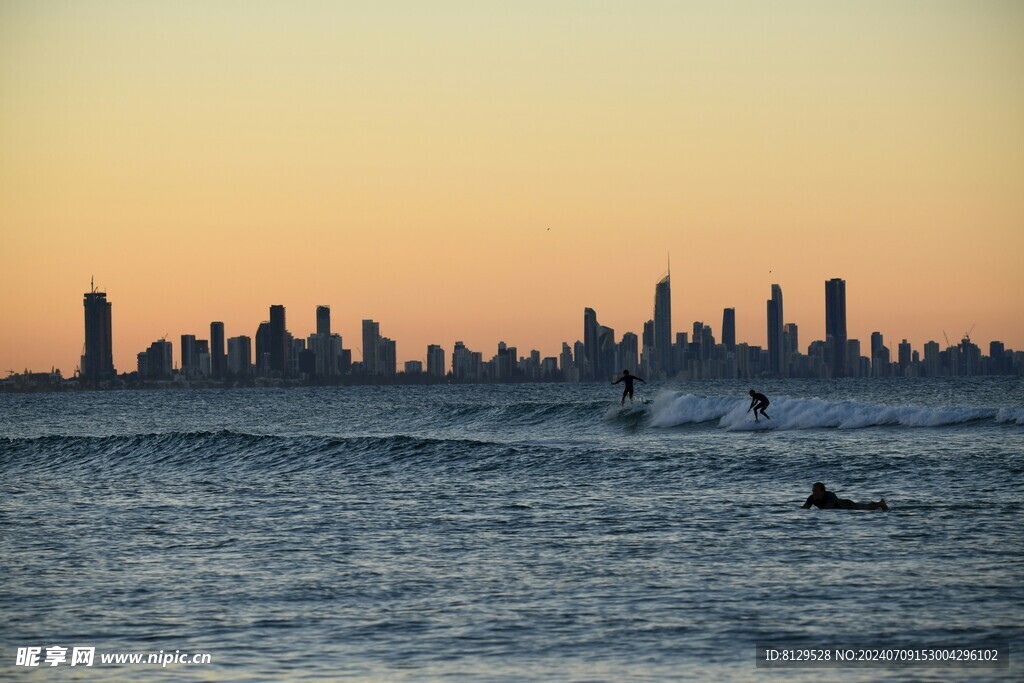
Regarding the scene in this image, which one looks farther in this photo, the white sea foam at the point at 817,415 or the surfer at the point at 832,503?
the white sea foam at the point at 817,415

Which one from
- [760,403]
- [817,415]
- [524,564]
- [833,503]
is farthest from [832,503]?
[817,415]

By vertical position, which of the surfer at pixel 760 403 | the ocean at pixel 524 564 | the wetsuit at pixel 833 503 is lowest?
the ocean at pixel 524 564

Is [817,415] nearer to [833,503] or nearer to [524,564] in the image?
[833,503]

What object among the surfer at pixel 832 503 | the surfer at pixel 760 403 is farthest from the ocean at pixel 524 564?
the surfer at pixel 760 403

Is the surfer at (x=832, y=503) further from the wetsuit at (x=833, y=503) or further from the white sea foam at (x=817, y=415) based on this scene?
the white sea foam at (x=817, y=415)

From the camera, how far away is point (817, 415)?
46.3 metres

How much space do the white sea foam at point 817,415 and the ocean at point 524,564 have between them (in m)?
9.17

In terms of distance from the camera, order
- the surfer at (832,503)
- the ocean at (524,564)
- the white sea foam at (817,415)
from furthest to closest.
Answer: the white sea foam at (817,415) < the surfer at (832,503) < the ocean at (524,564)

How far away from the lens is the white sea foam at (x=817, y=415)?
43562 mm

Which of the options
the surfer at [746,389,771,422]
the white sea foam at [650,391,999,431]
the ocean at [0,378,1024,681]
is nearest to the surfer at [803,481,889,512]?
the ocean at [0,378,1024,681]

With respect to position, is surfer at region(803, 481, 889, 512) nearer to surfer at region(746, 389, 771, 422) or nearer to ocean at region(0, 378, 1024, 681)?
ocean at region(0, 378, 1024, 681)

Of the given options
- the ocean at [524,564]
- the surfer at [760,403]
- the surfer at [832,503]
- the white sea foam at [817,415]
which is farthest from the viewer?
the surfer at [760,403]

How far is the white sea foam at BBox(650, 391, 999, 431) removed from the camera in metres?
43.6

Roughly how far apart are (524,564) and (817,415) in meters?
31.8
